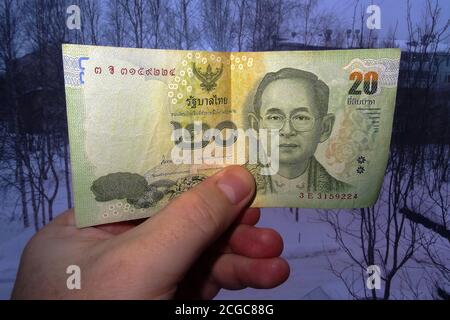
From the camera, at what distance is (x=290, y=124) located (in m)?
1.02

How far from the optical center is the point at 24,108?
1.48 metres

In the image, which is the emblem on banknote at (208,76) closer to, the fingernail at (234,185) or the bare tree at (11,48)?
the fingernail at (234,185)

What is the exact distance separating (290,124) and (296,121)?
0.02 metres

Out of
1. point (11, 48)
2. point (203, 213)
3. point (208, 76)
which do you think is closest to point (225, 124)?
point (208, 76)

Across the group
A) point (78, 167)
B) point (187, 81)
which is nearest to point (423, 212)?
point (187, 81)

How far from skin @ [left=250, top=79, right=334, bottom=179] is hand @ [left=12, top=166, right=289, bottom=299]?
186 mm

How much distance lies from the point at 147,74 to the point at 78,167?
0.34 meters

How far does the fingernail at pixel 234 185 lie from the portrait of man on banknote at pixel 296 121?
0.17m

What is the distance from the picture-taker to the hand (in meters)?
0.68

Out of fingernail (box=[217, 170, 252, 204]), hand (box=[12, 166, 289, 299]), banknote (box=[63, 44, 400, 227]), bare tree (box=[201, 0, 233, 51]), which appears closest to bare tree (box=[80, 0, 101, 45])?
bare tree (box=[201, 0, 233, 51])

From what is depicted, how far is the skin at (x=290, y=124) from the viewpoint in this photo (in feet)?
3.30

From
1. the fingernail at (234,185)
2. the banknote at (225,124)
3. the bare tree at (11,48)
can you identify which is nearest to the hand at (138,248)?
the fingernail at (234,185)

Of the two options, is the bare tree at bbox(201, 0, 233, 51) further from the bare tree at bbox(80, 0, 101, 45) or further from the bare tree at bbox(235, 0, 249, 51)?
the bare tree at bbox(80, 0, 101, 45)

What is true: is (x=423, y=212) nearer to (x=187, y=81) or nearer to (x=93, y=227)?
(x=187, y=81)
